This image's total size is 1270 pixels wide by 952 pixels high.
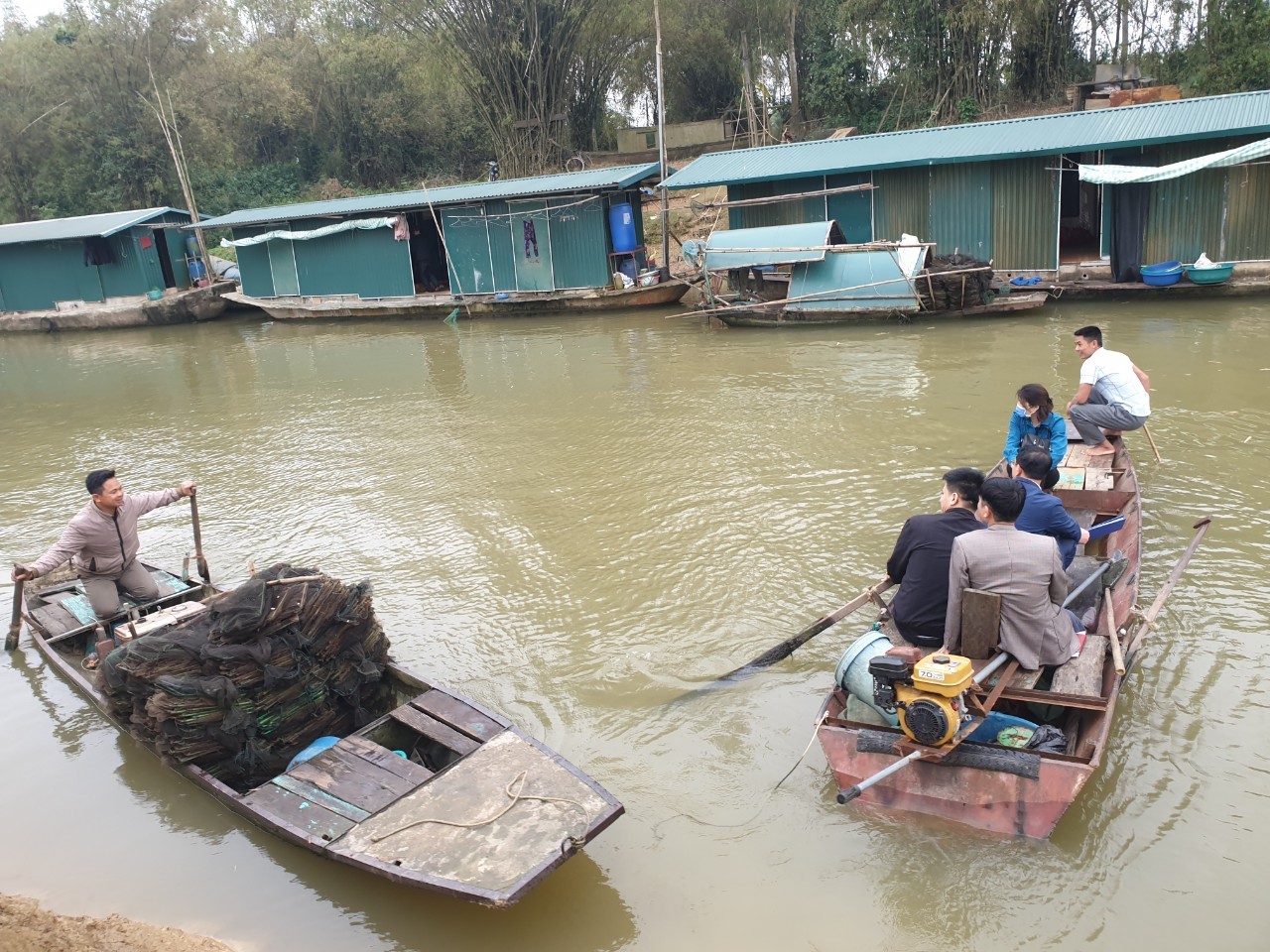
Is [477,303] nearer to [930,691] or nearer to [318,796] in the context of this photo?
[318,796]

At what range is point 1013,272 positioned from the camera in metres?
18.7

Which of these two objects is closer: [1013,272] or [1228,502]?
[1228,502]

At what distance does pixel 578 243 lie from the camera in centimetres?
2270

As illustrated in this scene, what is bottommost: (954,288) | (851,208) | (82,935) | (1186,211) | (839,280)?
(82,935)

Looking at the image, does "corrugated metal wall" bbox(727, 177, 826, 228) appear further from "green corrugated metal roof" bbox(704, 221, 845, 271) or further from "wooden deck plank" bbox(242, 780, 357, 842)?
"wooden deck plank" bbox(242, 780, 357, 842)

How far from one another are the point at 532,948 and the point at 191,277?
3072 cm

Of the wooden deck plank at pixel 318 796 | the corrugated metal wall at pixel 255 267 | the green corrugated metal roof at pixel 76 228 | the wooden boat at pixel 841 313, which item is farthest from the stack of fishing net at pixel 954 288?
the green corrugated metal roof at pixel 76 228

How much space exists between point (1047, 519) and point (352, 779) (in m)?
4.26

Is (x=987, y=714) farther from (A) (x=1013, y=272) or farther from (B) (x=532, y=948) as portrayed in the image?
(A) (x=1013, y=272)

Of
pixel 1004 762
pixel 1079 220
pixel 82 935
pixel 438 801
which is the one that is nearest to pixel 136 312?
pixel 1079 220

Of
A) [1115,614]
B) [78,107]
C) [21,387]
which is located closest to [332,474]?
[1115,614]

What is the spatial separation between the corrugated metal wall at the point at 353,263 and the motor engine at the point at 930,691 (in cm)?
2199

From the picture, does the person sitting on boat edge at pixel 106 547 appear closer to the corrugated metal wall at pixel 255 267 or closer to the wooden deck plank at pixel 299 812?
the wooden deck plank at pixel 299 812

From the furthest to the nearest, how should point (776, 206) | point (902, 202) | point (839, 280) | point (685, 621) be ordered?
1. point (776, 206)
2. point (902, 202)
3. point (839, 280)
4. point (685, 621)
